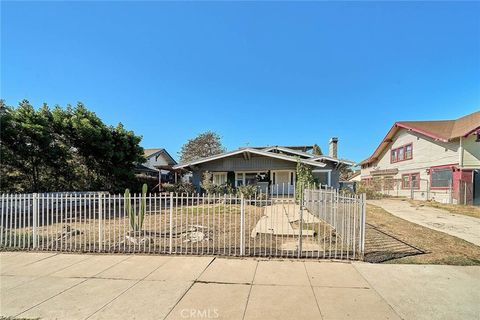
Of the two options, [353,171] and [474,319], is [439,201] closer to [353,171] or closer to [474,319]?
[474,319]

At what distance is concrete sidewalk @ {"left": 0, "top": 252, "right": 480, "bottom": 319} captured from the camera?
375 cm

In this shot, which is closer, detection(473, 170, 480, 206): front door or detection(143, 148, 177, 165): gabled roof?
detection(473, 170, 480, 206): front door

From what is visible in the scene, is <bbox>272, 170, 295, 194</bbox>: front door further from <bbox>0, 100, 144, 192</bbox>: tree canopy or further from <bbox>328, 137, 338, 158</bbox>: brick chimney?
<bbox>0, 100, 144, 192</bbox>: tree canopy

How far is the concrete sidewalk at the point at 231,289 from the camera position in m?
3.75

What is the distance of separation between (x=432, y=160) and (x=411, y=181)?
278 cm

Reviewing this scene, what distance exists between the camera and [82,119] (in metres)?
18.0

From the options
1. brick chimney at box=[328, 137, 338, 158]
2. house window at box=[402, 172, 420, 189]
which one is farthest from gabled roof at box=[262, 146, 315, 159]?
house window at box=[402, 172, 420, 189]

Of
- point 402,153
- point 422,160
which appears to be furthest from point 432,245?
point 402,153

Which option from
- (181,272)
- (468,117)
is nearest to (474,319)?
(181,272)

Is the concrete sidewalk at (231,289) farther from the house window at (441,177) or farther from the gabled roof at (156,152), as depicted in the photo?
the gabled roof at (156,152)

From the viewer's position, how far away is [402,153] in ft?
85.4

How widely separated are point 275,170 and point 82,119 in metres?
14.0

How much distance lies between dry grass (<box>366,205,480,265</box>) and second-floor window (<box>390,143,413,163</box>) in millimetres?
17093

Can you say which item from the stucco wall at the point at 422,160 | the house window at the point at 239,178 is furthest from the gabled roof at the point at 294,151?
the stucco wall at the point at 422,160
